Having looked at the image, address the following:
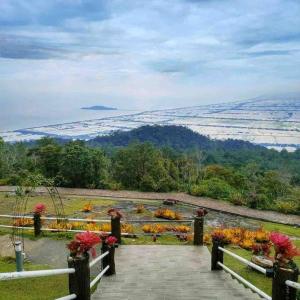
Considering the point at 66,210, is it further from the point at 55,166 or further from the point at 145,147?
the point at 145,147

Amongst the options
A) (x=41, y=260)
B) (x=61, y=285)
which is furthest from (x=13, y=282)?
(x=41, y=260)

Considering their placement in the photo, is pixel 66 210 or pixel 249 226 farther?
pixel 66 210

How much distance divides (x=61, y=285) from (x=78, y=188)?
16.2 meters

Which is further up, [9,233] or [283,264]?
[283,264]

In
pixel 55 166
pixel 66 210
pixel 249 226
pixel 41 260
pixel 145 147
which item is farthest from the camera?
pixel 145 147

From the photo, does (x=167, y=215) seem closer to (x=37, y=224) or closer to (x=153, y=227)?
(x=153, y=227)

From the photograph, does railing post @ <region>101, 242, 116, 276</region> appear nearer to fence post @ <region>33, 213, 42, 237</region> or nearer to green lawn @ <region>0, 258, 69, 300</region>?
green lawn @ <region>0, 258, 69, 300</region>

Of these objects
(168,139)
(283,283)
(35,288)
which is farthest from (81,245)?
(168,139)

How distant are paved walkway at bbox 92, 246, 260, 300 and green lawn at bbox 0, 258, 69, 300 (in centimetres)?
71

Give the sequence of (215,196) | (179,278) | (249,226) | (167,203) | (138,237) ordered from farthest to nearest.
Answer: (215,196), (167,203), (249,226), (138,237), (179,278)

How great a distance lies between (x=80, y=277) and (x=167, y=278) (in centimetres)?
358

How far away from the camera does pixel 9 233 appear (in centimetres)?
1245

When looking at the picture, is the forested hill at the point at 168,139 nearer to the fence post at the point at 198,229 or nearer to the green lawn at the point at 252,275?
the fence post at the point at 198,229

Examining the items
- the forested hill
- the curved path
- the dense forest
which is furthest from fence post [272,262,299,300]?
the forested hill
